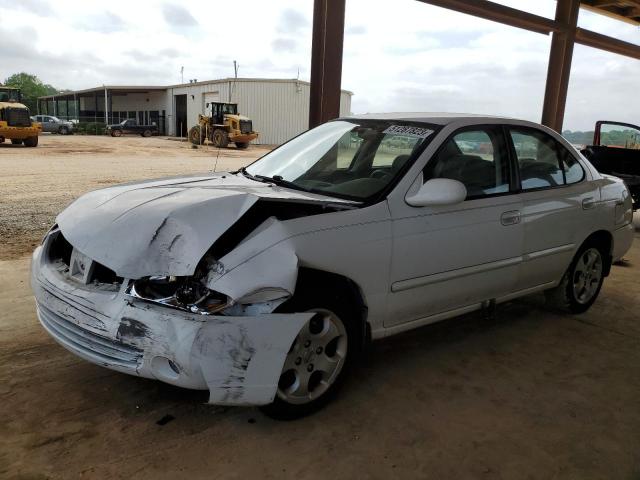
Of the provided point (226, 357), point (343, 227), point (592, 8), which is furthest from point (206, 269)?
point (592, 8)

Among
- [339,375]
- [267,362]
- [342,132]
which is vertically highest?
[342,132]

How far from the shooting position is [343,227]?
268 cm

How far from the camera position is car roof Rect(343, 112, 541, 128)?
344 centimetres

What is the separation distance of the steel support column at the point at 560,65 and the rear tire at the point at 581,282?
6.66 meters

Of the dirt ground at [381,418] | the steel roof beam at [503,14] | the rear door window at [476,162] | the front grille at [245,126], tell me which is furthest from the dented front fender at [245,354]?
the front grille at [245,126]

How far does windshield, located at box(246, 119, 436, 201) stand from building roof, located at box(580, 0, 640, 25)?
366 inches

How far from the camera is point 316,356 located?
265 cm

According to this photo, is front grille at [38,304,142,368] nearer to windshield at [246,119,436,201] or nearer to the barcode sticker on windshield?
windshield at [246,119,436,201]

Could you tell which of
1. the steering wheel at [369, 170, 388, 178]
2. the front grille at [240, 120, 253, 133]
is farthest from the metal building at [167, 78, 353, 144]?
the steering wheel at [369, 170, 388, 178]

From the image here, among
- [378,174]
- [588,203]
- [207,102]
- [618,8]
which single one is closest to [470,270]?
[378,174]

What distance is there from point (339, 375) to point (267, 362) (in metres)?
0.57

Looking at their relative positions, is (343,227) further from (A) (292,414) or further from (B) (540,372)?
(B) (540,372)

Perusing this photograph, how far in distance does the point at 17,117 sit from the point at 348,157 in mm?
24250

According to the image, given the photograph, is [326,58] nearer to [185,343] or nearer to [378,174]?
[378,174]
